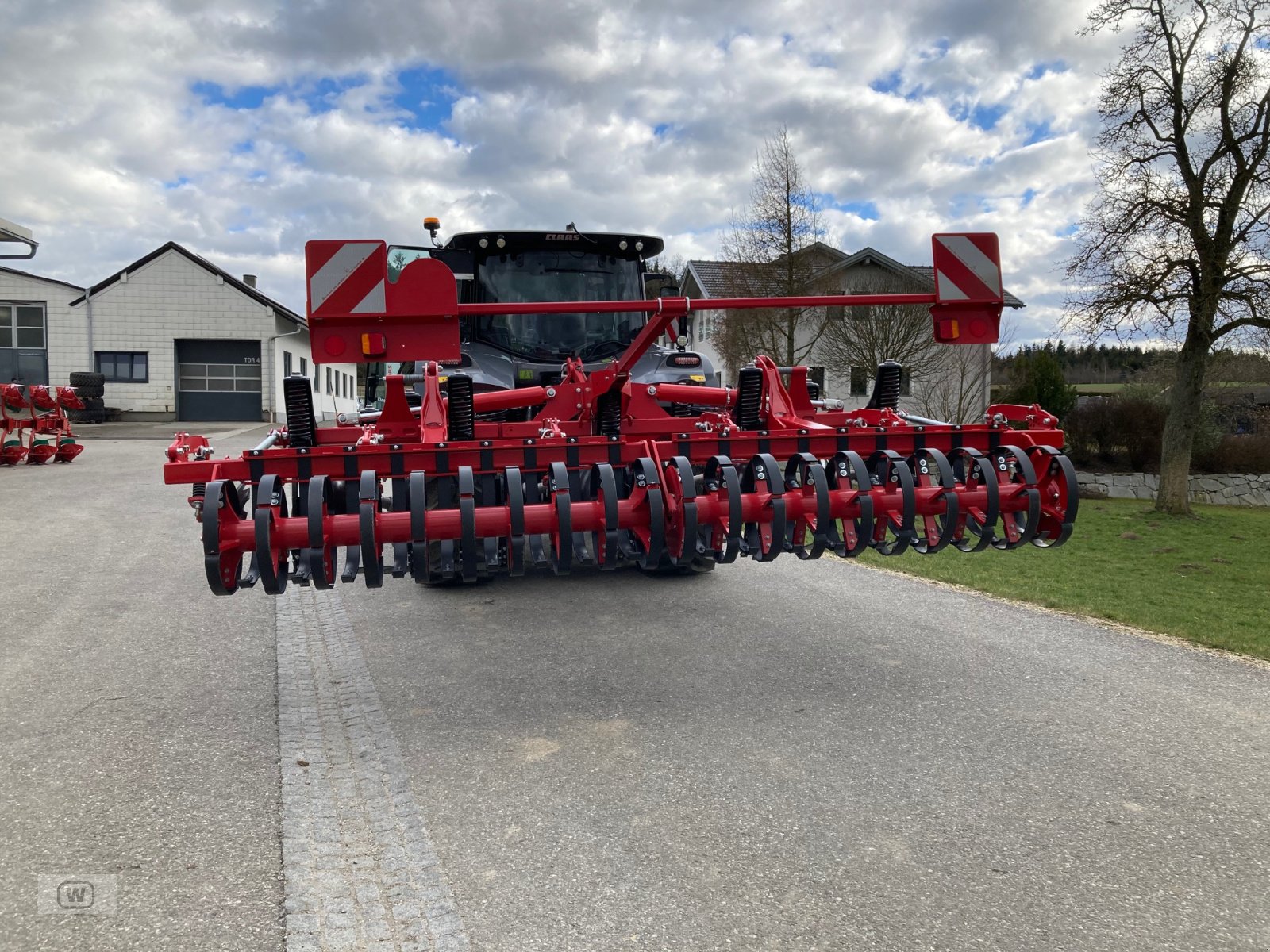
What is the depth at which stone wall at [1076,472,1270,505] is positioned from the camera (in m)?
24.5

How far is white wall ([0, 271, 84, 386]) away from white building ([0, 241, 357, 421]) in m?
0.03

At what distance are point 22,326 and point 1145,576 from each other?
3582 centimetres

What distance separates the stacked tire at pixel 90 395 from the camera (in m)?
29.1

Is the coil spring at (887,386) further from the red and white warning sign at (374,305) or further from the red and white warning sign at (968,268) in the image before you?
the red and white warning sign at (374,305)

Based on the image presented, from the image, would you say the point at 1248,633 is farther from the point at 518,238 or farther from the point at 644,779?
→ the point at 518,238

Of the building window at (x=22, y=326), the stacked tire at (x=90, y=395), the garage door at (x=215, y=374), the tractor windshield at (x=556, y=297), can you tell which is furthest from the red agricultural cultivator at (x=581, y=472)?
the building window at (x=22, y=326)

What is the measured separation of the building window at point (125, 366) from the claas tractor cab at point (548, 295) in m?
29.2

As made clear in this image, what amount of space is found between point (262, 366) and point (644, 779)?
32603mm

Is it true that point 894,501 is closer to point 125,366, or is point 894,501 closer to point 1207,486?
point 1207,486

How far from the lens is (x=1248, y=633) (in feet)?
20.4

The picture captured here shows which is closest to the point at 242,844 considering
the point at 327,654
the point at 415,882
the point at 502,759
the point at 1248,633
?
the point at 415,882

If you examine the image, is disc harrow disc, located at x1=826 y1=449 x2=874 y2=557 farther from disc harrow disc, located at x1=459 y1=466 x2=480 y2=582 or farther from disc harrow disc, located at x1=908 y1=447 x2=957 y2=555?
disc harrow disc, located at x1=459 y1=466 x2=480 y2=582

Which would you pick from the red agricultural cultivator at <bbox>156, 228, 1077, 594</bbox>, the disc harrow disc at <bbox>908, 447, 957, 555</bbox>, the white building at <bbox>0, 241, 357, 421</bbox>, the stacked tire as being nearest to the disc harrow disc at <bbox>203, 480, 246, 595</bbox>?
the red agricultural cultivator at <bbox>156, 228, 1077, 594</bbox>

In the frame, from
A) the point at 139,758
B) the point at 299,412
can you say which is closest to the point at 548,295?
the point at 299,412
